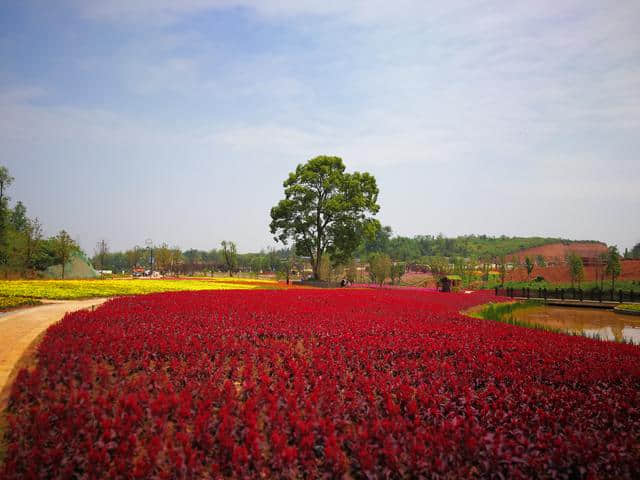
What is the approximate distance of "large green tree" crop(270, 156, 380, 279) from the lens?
39031 millimetres

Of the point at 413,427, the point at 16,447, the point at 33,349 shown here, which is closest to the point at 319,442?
the point at 413,427

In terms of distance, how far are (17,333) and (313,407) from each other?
8.53 m

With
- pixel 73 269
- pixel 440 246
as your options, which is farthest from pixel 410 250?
pixel 73 269

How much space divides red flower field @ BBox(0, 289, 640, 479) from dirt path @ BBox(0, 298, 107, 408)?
0.69 metres

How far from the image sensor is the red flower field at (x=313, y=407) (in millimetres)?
4270

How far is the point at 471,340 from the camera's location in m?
9.59

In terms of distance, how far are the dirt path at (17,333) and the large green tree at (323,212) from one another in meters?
26.5

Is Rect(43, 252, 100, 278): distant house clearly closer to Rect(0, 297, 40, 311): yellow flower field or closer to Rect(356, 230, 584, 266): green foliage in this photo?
Rect(0, 297, 40, 311): yellow flower field

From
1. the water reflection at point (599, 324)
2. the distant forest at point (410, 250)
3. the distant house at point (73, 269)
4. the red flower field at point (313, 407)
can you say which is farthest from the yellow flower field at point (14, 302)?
the distant forest at point (410, 250)

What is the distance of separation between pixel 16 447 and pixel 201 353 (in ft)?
10.5

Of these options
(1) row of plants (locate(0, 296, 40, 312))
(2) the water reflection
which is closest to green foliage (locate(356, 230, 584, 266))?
(2) the water reflection

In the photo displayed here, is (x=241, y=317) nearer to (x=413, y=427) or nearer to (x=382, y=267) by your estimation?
(x=413, y=427)

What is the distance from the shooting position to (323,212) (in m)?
39.2

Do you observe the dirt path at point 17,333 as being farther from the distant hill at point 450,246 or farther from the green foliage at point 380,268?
the distant hill at point 450,246
